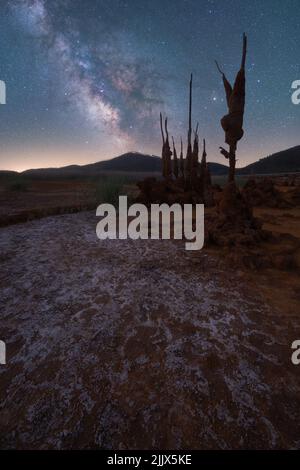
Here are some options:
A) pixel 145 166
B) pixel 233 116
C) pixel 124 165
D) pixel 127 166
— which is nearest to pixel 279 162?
pixel 145 166

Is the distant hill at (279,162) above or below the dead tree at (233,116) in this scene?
above

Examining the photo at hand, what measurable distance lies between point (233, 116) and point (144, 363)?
6.05m

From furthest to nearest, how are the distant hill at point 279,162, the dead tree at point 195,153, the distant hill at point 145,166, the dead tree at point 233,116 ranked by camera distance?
the distant hill at point 279,162 < the distant hill at point 145,166 < the dead tree at point 195,153 < the dead tree at point 233,116

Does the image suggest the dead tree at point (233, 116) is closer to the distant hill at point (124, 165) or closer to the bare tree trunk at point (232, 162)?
the bare tree trunk at point (232, 162)

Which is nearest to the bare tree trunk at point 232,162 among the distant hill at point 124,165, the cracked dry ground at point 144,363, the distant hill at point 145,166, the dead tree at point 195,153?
the cracked dry ground at point 144,363

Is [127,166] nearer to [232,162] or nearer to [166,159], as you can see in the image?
[166,159]

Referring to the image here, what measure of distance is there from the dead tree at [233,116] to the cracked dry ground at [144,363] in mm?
3689

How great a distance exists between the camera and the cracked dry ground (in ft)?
4.55

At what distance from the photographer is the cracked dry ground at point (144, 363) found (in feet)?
4.55

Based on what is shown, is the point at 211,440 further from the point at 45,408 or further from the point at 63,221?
the point at 63,221

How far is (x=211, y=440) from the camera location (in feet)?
4.37

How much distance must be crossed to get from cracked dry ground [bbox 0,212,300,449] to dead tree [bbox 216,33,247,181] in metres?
3.69
